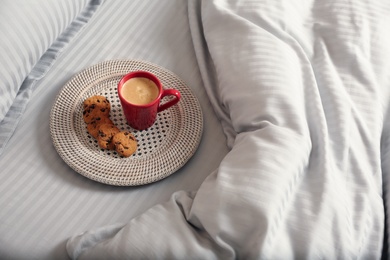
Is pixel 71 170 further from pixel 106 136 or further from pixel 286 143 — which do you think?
pixel 286 143

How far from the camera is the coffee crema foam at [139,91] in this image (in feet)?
2.04

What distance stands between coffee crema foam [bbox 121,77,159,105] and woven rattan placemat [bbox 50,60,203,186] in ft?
0.20

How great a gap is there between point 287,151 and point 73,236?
1.07ft

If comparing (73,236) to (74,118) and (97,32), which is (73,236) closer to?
(74,118)

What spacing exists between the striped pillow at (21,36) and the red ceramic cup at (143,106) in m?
0.18

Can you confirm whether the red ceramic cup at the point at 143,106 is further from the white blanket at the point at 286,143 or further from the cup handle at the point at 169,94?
the white blanket at the point at 286,143

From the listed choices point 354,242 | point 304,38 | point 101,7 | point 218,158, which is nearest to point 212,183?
point 218,158

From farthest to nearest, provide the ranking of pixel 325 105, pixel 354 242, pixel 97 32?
pixel 97 32 → pixel 325 105 → pixel 354 242

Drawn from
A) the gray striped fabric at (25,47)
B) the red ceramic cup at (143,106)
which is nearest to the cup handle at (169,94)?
the red ceramic cup at (143,106)

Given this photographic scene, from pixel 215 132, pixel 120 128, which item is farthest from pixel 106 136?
pixel 215 132

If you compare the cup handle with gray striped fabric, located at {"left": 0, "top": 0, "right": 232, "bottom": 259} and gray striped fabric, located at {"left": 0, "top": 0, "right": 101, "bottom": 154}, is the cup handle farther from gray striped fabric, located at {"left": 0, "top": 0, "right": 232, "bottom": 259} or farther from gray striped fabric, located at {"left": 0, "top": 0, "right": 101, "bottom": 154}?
gray striped fabric, located at {"left": 0, "top": 0, "right": 101, "bottom": 154}

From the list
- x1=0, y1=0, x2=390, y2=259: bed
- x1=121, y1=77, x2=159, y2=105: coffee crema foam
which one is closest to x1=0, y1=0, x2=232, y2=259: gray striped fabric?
x1=0, y1=0, x2=390, y2=259: bed

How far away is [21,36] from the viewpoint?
2.16 ft

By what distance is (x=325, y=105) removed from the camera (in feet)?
2.15
